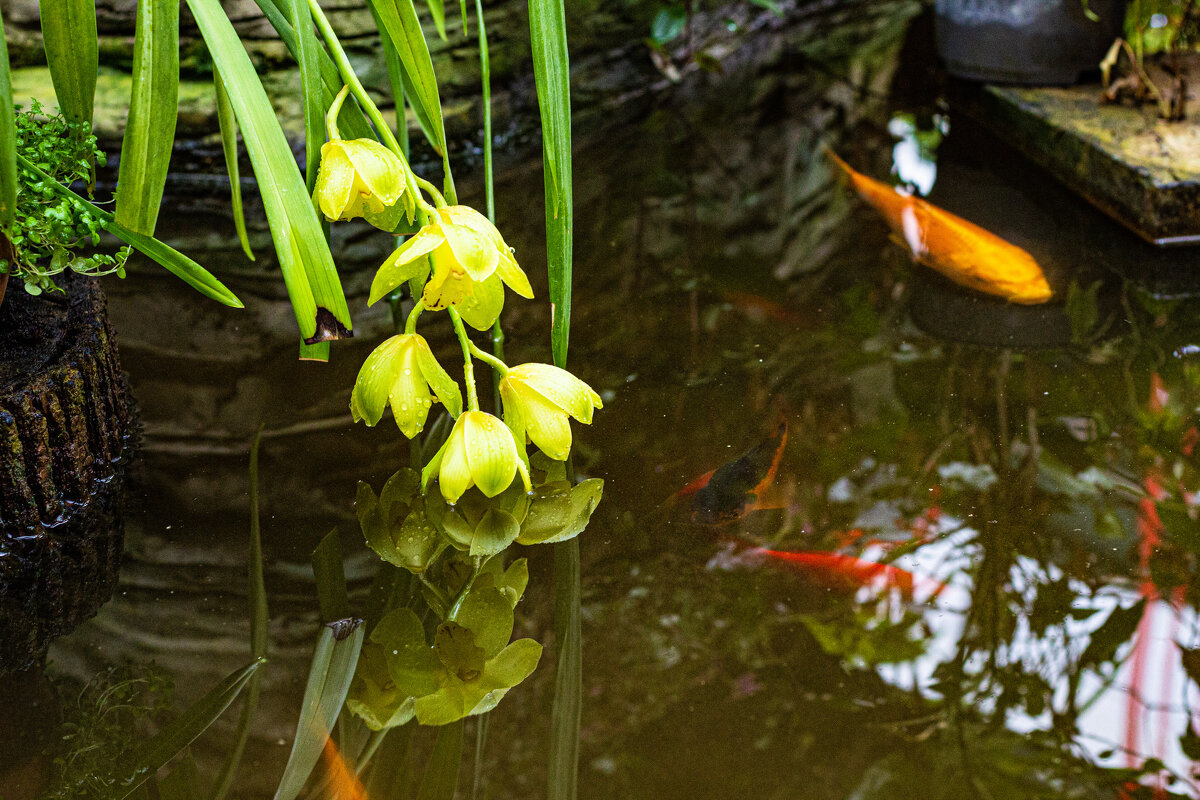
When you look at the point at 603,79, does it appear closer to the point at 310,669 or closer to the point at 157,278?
the point at 157,278

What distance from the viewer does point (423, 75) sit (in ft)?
2.41

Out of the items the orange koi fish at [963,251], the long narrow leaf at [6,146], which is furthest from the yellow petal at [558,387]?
the orange koi fish at [963,251]

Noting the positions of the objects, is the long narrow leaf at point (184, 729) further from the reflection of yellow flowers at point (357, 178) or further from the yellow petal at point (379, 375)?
the reflection of yellow flowers at point (357, 178)

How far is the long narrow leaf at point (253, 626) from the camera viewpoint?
26.1 inches

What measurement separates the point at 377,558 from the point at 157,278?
78 centimetres

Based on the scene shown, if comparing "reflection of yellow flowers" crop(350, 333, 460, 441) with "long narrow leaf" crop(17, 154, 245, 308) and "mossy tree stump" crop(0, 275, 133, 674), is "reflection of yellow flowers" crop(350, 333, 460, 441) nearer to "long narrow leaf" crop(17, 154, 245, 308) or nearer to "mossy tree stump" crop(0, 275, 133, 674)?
"long narrow leaf" crop(17, 154, 245, 308)

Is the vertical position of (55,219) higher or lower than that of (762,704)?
higher

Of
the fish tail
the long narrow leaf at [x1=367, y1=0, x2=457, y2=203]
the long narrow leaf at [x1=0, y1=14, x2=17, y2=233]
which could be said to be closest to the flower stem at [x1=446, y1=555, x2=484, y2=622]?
the long narrow leaf at [x1=367, y1=0, x2=457, y2=203]

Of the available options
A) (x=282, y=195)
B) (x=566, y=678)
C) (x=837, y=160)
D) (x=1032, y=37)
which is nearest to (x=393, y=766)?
(x=566, y=678)

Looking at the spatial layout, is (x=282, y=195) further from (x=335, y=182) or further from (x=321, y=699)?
(x=321, y=699)

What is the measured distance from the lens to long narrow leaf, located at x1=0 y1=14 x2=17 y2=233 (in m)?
0.56

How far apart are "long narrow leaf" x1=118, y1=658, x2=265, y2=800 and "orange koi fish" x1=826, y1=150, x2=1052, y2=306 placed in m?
1.02

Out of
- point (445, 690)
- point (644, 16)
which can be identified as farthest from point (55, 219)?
point (644, 16)

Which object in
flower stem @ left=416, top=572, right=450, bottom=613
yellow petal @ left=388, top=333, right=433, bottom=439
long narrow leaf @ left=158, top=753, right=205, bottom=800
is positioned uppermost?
yellow petal @ left=388, top=333, right=433, bottom=439
